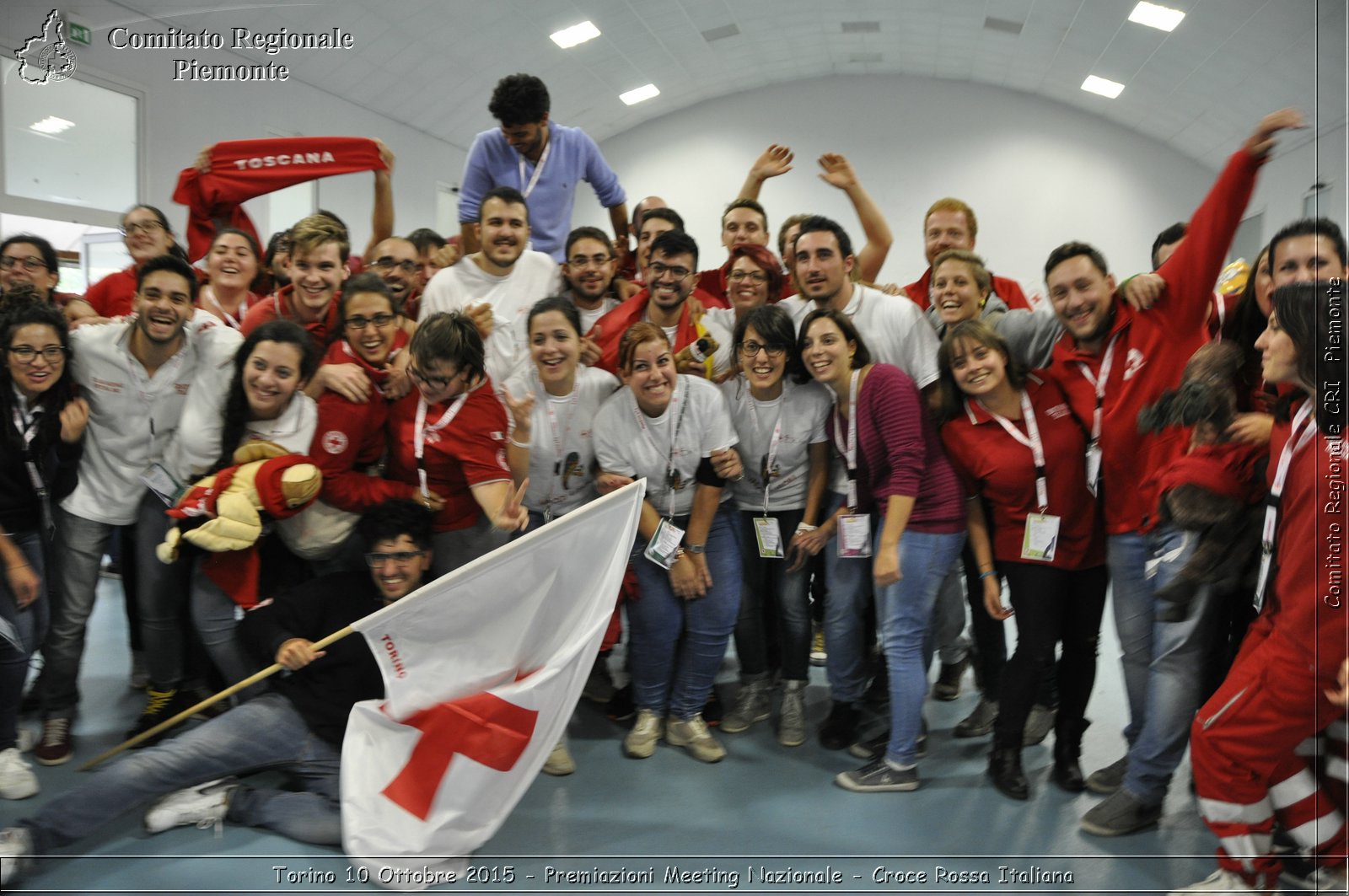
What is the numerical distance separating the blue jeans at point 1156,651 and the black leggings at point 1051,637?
0.10 meters

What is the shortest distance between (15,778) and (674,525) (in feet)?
7.45

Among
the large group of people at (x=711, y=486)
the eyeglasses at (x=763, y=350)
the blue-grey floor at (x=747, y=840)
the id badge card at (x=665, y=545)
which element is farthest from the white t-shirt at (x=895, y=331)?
the blue-grey floor at (x=747, y=840)

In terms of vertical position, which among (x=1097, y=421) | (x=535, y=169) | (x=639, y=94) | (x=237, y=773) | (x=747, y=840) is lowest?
(x=747, y=840)

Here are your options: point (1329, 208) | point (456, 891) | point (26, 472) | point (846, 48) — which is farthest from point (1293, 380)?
point (846, 48)

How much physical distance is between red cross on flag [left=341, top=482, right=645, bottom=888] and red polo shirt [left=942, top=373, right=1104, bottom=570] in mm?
1123

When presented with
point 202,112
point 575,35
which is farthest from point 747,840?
point 575,35

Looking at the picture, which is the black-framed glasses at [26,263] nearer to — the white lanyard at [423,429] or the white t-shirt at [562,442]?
the white lanyard at [423,429]

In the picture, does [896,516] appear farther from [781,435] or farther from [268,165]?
[268,165]

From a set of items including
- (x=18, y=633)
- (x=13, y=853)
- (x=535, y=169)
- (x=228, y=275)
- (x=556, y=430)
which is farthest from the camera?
(x=535, y=169)

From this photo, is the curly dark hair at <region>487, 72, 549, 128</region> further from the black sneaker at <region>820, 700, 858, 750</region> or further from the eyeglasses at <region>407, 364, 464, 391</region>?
the black sneaker at <region>820, 700, 858, 750</region>

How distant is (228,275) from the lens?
11.5 ft

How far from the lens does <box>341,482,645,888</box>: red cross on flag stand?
2.40 meters

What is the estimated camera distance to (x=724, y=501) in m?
3.27

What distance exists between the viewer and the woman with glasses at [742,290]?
3.51 m
